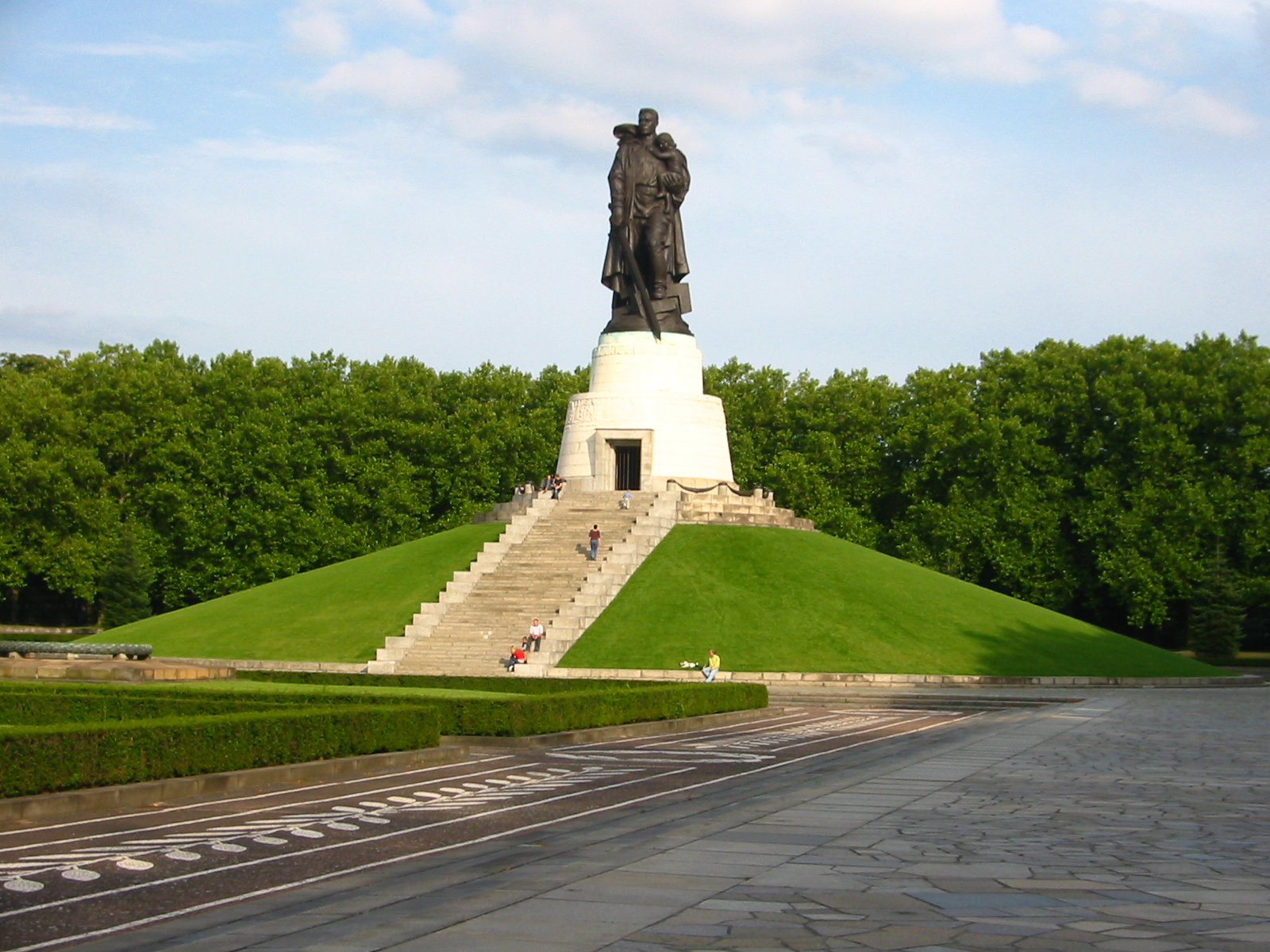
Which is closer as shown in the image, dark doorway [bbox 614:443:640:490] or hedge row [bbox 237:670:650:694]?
hedge row [bbox 237:670:650:694]

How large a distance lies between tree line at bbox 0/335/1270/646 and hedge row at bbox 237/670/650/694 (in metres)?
32.5

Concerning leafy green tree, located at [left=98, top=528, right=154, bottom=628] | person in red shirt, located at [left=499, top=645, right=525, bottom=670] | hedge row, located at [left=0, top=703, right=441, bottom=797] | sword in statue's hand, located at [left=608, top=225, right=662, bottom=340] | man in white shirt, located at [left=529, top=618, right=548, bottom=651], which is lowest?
hedge row, located at [left=0, top=703, right=441, bottom=797]

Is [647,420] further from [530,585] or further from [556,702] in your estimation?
[556,702]

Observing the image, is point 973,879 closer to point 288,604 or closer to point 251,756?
point 251,756

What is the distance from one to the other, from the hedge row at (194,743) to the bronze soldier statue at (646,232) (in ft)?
111

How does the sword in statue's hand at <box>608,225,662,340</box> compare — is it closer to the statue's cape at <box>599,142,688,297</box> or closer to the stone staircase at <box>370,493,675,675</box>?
the statue's cape at <box>599,142,688,297</box>

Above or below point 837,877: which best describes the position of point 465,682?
above

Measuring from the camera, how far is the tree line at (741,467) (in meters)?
62.0

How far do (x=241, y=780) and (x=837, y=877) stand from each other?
798cm

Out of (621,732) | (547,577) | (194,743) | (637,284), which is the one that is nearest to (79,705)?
(194,743)

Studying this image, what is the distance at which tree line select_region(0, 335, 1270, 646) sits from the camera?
6203cm

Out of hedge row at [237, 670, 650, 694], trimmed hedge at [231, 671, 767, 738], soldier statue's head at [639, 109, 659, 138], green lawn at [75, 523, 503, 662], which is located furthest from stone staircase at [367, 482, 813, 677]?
soldier statue's head at [639, 109, 659, 138]

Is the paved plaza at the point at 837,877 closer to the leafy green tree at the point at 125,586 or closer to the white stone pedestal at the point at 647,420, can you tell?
the white stone pedestal at the point at 647,420

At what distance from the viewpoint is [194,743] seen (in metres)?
15.3
